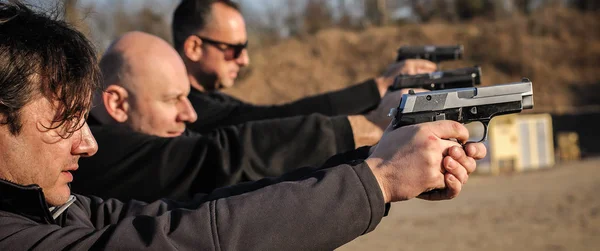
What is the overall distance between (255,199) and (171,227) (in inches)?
7.9

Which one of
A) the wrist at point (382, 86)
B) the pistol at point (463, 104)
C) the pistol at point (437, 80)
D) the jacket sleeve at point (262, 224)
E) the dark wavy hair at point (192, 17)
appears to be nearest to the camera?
the jacket sleeve at point (262, 224)

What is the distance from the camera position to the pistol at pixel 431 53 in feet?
12.2

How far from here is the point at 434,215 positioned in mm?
11234

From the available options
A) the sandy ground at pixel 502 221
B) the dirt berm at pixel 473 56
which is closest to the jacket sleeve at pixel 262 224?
the sandy ground at pixel 502 221

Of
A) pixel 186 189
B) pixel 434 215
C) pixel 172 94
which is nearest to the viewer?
pixel 186 189

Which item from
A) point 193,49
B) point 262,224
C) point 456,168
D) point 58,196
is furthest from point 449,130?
point 193,49

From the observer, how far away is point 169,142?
8.53ft

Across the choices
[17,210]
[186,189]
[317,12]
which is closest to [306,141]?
[186,189]

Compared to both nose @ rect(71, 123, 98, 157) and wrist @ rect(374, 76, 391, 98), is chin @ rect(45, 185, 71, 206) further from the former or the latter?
wrist @ rect(374, 76, 391, 98)

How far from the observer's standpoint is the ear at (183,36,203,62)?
12.8ft

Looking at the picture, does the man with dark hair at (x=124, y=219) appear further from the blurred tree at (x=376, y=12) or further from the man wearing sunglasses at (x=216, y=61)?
the blurred tree at (x=376, y=12)

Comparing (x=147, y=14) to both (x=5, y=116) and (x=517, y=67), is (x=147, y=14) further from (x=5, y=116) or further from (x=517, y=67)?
(x=5, y=116)

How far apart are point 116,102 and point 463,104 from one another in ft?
4.89

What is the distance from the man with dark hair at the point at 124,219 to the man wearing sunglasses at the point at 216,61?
1.83m
